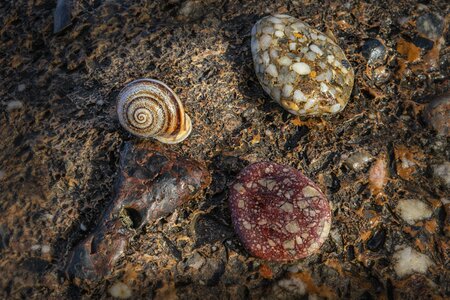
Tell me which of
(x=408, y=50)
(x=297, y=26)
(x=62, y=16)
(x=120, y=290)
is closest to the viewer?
(x=120, y=290)

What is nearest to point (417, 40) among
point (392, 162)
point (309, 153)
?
point (392, 162)

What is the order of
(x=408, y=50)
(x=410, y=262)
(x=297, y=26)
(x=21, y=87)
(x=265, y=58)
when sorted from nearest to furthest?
(x=410, y=262) → (x=265, y=58) → (x=297, y=26) → (x=21, y=87) → (x=408, y=50)

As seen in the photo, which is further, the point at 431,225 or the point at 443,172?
the point at 443,172

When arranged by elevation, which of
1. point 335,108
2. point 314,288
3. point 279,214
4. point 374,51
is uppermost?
point 374,51

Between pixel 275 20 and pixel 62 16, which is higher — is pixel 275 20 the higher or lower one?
the higher one

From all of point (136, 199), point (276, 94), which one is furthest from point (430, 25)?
point (136, 199)

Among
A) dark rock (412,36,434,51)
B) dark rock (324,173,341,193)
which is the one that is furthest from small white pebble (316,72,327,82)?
dark rock (412,36,434,51)

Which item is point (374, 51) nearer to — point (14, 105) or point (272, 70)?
point (272, 70)
